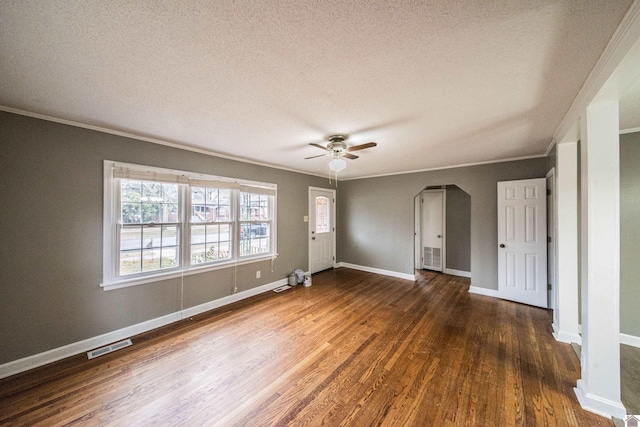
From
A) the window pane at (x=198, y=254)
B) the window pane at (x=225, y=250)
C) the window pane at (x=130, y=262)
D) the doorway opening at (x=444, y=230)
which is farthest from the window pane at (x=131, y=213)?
the doorway opening at (x=444, y=230)

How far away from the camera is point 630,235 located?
247 cm

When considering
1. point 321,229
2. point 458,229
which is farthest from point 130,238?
point 458,229

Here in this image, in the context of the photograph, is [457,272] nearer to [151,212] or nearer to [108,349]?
[151,212]

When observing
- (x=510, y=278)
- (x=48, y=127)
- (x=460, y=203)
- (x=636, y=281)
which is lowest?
(x=510, y=278)

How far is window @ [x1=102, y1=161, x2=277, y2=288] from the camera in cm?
263

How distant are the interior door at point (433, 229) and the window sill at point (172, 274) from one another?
4.28 meters

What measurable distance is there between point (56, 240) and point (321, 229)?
14.2ft

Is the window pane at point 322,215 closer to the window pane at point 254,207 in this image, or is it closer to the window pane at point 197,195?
the window pane at point 254,207

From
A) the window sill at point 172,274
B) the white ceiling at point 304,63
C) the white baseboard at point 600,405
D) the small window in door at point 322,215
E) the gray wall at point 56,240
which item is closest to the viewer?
the white ceiling at point 304,63

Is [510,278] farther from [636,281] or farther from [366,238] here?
[366,238]

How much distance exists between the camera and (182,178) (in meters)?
3.11

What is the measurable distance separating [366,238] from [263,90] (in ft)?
14.8

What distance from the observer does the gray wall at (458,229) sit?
5.24 metres

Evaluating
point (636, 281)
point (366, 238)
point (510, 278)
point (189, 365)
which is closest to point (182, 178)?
point (189, 365)
